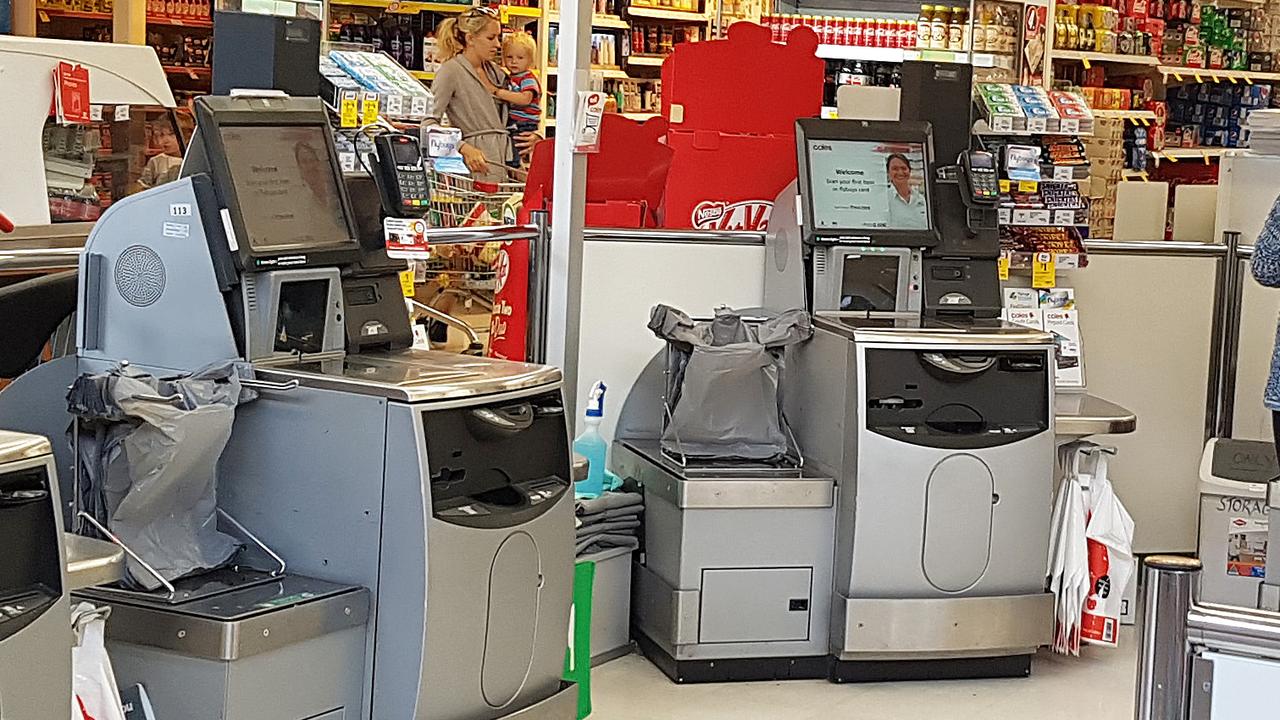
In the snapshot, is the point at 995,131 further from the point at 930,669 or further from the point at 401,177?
the point at 401,177

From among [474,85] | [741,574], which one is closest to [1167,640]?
[741,574]

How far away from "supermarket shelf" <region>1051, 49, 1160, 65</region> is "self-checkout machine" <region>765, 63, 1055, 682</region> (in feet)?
16.9

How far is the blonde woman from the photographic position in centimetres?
750

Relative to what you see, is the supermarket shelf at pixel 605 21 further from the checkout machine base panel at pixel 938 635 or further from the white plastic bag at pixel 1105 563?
the checkout machine base panel at pixel 938 635

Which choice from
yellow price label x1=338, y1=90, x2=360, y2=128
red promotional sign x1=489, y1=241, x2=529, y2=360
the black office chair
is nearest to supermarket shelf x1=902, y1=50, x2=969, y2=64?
red promotional sign x1=489, y1=241, x2=529, y2=360

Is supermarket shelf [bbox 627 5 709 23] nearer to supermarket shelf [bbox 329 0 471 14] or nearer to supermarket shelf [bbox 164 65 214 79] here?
supermarket shelf [bbox 329 0 471 14]

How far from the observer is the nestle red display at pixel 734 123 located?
5.58 metres

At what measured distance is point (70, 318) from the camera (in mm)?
3467

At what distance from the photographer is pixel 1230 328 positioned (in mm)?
5613

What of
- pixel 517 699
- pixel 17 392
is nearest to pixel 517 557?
pixel 517 699

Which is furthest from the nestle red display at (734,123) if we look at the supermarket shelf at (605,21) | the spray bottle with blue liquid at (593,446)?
the supermarket shelf at (605,21)

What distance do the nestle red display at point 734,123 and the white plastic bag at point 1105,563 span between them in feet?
4.91

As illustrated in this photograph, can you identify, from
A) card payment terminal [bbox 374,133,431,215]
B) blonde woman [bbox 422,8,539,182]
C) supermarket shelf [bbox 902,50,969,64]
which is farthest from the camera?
supermarket shelf [bbox 902,50,969,64]

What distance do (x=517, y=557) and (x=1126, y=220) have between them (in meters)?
3.83
